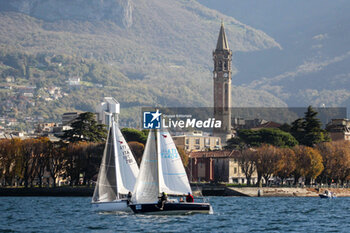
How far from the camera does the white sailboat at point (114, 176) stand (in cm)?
8475

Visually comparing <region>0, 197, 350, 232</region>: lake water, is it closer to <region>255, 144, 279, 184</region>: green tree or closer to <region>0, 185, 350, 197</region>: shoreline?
<region>0, 185, 350, 197</region>: shoreline

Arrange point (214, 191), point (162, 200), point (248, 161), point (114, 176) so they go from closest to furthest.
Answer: point (162, 200) < point (114, 176) < point (214, 191) < point (248, 161)

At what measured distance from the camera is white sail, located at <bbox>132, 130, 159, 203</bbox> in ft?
252

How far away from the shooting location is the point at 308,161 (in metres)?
156

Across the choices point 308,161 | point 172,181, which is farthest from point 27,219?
point 308,161

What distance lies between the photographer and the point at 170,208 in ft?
253

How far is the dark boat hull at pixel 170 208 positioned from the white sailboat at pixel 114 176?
542 centimetres

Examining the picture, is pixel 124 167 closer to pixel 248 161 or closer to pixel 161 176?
pixel 161 176

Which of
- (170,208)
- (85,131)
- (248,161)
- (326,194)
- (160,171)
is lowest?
(170,208)

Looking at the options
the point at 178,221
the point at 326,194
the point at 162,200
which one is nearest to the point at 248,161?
the point at 326,194

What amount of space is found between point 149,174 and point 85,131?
95030mm

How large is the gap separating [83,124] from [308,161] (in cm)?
4403

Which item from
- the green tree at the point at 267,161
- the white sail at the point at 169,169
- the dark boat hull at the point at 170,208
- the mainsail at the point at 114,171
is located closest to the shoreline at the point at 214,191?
the green tree at the point at 267,161

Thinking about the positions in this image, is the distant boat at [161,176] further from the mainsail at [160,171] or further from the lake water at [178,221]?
the lake water at [178,221]
